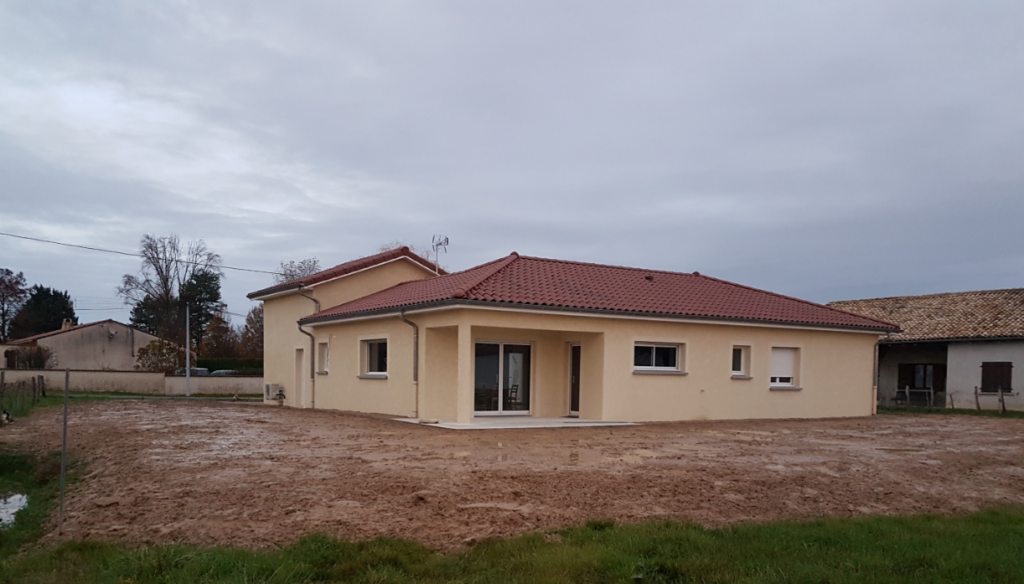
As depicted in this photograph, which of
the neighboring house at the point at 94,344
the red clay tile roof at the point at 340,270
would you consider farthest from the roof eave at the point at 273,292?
the neighboring house at the point at 94,344

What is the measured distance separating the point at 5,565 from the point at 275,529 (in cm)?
244

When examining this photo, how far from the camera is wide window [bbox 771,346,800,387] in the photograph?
881 inches

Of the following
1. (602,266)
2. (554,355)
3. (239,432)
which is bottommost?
(239,432)

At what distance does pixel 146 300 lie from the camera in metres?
60.2

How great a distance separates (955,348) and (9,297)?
69408mm

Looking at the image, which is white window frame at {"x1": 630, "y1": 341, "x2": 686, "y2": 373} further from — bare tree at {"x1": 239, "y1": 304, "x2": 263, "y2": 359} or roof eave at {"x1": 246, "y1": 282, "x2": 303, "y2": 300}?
bare tree at {"x1": 239, "y1": 304, "x2": 263, "y2": 359}

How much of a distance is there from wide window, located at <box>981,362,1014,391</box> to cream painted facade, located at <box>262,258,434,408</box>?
20940mm

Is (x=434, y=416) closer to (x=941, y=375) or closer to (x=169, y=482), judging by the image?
(x=169, y=482)

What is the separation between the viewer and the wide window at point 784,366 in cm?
2238

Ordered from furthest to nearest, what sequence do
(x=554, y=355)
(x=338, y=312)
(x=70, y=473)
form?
(x=338, y=312)
(x=554, y=355)
(x=70, y=473)

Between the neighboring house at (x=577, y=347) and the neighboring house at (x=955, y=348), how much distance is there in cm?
858

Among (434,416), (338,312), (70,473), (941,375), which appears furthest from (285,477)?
(941,375)

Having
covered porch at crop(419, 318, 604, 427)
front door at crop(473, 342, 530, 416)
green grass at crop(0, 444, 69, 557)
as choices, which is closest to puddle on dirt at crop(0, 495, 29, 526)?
green grass at crop(0, 444, 69, 557)

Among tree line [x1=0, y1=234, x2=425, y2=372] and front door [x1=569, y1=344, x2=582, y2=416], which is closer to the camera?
front door [x1=569, y1=344, x2=582, y2=416]
